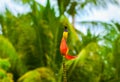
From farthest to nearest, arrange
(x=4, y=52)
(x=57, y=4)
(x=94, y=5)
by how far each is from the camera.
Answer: (x=94, y=5), (x=57, y=4), (x=4, y=52)

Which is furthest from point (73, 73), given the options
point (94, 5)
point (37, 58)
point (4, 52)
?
point (94, 5)

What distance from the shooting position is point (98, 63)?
951 centimetres

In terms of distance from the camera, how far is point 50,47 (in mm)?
9562

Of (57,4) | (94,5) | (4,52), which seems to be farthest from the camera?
(94,5)

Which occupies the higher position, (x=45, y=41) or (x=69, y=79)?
(x=45, y=41)

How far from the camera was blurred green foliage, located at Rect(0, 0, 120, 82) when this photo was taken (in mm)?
9305

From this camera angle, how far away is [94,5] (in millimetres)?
13102

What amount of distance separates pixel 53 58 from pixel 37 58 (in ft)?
1.40

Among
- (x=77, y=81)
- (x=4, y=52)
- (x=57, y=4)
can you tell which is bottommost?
(x=77, y=81)

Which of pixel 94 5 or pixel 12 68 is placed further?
pixel 94 5

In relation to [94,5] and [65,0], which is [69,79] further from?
[94,5]

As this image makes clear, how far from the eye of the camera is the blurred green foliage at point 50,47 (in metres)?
9.30

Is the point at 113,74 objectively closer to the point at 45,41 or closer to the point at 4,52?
the point at 45,41

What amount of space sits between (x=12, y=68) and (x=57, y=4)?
2.88 meters
